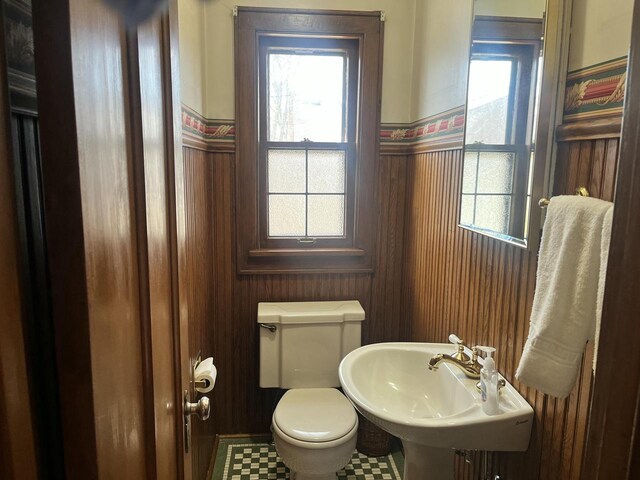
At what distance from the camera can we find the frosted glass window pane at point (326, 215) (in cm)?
239

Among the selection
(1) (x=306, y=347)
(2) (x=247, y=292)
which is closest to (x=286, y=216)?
(2) (x=247, y=292)

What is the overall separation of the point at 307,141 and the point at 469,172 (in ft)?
3.16

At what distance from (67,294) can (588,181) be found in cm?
106

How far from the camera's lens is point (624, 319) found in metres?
0.50

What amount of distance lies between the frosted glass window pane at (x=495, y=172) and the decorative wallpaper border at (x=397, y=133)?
0.80 feet

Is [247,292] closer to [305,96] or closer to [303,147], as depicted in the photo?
[303,147]

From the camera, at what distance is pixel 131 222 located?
653mm

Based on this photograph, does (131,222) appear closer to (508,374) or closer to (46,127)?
(46,127)

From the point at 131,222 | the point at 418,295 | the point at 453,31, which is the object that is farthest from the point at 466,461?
the point at 453,31

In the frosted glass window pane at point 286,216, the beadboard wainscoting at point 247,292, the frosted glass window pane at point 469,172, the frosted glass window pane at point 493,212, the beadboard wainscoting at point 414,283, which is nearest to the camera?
the beadboard wainscoting at point 414,283

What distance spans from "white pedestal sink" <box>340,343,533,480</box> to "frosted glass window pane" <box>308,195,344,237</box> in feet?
2.69

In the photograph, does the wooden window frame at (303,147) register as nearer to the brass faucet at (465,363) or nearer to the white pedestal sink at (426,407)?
the white pedestal sink at (426,407)

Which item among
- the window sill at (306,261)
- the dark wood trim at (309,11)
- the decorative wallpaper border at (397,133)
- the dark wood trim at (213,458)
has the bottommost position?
the dark wood trim at (213,458)

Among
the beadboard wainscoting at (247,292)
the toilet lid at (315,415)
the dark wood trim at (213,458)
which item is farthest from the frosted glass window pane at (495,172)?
the dark wood trim at (213,458)
